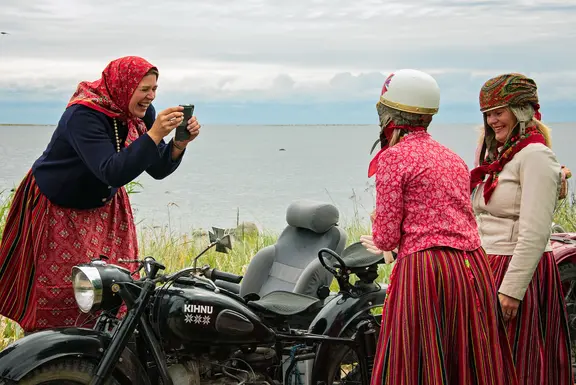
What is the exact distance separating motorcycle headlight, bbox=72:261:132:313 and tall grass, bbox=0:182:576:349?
316 centimetres

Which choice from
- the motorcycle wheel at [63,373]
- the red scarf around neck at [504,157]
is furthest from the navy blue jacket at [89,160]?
the red scarf around neck at [504,157]

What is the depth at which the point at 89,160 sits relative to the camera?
13.1ft

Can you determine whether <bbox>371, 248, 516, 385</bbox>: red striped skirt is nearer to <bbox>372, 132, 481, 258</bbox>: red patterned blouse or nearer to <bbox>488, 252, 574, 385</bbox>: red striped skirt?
<bbox>372, 132, 481, 258</bbox>: red patterned blouse

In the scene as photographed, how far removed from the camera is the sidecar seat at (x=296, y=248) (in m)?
5.34

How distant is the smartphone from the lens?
4086 mm

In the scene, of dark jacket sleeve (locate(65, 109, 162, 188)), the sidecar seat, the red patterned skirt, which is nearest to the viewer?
dark jacket sleeve (locate(65, 109, 162, 188))

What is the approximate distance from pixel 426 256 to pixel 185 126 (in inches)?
50.0

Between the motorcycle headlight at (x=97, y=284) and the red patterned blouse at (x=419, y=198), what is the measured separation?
1047mm

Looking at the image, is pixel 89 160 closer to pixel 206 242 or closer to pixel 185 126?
pixel 185 126

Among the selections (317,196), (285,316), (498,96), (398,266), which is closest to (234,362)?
(285,316)

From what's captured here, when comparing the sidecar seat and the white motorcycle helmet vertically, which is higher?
the white motorcycle helmet

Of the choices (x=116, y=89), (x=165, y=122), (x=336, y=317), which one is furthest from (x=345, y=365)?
(x=116, y=89)

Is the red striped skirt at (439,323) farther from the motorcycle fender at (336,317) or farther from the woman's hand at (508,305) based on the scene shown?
the motorcycle fender at (336,317)

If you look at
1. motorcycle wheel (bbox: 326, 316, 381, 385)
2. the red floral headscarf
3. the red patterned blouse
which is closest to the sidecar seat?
motorcycle wheel (bbox: 326, 316, 381, 385)
